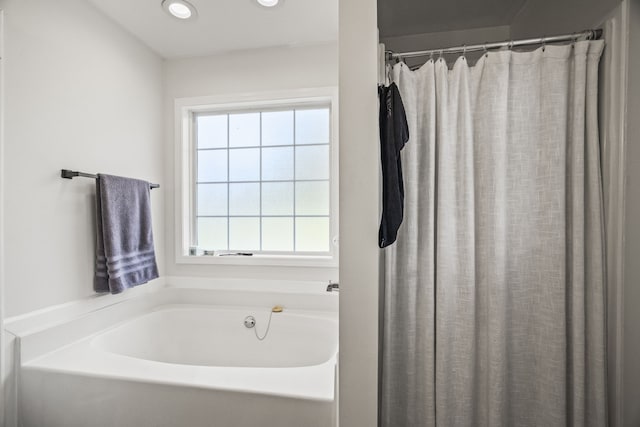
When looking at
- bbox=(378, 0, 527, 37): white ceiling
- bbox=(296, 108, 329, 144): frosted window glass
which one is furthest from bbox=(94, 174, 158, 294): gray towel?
bbox=(378, 0, 527, 37): white ceiling

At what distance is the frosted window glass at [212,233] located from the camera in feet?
7.91

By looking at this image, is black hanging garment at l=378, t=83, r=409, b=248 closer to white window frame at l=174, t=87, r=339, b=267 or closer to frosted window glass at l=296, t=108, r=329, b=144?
white window frame at l=174, t=87, r=339, b=267

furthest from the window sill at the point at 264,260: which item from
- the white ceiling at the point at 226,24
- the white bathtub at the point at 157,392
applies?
the white ceiling at the point at 226,24

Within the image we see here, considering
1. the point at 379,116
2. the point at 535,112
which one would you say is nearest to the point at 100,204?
the point at 379,116

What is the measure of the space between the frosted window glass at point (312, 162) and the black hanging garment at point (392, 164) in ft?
3.31

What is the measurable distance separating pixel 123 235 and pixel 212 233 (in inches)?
26.7

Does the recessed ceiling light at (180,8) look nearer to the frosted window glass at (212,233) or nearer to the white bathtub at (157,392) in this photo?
the frosted window glass at (212,233)

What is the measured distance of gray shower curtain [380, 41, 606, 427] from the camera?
1.25 metres

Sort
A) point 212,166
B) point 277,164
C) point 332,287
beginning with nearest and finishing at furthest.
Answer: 1. point 332,287
2. point 277,164
3. point 212,166

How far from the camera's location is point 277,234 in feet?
7.60

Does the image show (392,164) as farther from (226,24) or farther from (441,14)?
(226,24)

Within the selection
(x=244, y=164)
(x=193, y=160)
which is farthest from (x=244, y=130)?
(x=193, y=160)

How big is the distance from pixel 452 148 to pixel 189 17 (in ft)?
5.91

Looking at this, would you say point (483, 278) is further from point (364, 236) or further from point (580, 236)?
point (364, 236)
